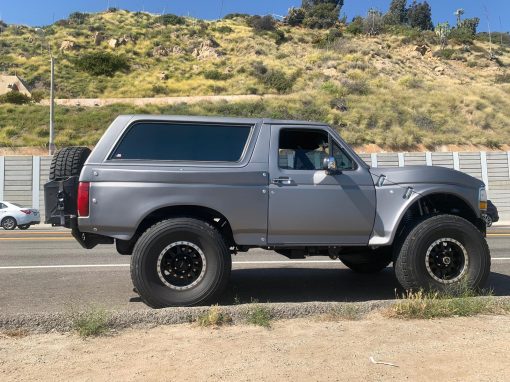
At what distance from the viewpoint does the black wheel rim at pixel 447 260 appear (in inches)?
231

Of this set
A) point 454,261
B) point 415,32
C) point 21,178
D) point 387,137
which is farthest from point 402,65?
point 454,261

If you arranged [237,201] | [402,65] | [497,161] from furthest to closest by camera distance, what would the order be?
[402,65], [497,161], [237,201]

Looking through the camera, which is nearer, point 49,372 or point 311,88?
point 49,372

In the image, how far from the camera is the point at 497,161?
90.6 feet

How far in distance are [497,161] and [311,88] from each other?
26493 mm

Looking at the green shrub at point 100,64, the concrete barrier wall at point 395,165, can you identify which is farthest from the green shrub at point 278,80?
the concrete barrier wall at point 395,165

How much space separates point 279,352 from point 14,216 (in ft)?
67.6

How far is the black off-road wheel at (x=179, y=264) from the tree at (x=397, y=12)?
3830 inches

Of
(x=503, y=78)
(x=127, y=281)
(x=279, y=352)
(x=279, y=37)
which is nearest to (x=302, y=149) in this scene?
(x=279, y=352)

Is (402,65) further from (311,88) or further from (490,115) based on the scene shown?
(490,115)

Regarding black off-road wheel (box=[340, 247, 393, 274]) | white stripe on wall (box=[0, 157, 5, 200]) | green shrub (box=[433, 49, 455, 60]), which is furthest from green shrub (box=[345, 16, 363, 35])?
black off-road wheel (box=[340, 247, 393, 274])

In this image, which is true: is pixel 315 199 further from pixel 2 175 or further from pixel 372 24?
pixel 372 24

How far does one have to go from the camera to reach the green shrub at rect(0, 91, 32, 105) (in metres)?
45.9

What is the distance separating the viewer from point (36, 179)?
84.3ft
